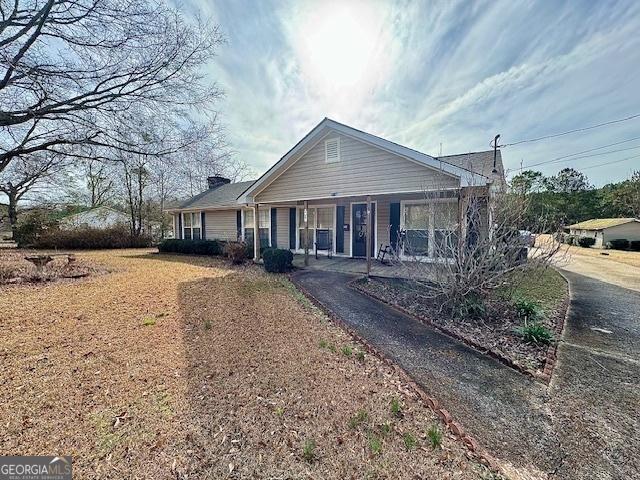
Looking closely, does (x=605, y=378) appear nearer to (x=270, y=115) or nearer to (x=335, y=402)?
(x=335, y=402)

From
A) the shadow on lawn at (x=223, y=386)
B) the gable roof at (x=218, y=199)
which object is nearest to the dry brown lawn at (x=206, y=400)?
the shadow on lawn at (x=223, y=386)

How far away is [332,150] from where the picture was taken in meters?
9.20

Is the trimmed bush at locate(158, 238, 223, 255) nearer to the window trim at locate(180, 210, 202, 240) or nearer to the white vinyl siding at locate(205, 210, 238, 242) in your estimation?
the white vinyl siding at locate(205, 210, 238, 242)

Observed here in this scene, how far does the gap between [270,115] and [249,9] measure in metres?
5.25

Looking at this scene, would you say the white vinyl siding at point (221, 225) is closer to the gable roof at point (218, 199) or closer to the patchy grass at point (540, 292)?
the gable roof at point (218, 199)

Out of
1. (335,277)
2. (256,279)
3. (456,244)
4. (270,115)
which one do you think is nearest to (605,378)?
(456,244)

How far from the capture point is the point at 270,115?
13531 millimetres

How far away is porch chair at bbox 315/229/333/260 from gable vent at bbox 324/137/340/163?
12.3 ft

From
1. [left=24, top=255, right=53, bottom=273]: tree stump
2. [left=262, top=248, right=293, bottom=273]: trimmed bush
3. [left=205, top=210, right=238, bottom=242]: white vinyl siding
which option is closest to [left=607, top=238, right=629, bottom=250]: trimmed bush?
[left=262, top=248, right=293, bottom=273]: trimmed bush

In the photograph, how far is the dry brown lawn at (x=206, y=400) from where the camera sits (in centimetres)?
205

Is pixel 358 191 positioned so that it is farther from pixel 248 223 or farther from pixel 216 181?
pixel 216 181

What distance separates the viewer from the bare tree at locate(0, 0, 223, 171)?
7742 millimetres

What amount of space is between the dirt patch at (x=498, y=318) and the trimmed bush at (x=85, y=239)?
2051cm

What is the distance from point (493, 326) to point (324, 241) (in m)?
8.12
